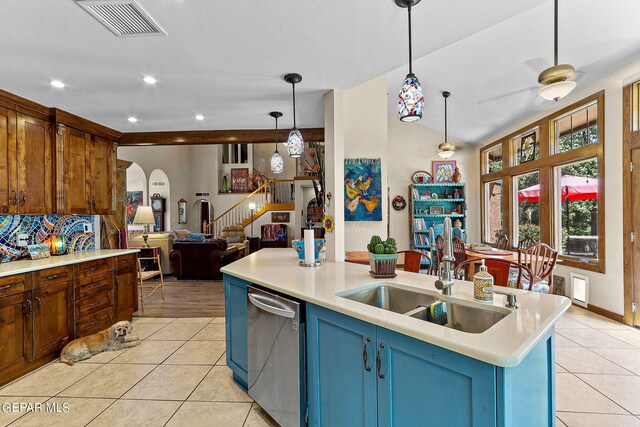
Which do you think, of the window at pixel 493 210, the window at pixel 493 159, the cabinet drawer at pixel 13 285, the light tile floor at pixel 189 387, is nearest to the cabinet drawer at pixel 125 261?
the light tile floor at pixel 189 387

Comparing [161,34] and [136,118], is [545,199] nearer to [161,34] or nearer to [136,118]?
[161,34]

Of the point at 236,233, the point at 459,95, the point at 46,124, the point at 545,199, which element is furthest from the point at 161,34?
the point at 236,233

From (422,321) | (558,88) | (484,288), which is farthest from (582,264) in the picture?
(422,321)

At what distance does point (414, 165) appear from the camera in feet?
23.0

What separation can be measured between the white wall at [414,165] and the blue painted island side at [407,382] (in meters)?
5.57

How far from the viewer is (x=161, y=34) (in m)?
2.02

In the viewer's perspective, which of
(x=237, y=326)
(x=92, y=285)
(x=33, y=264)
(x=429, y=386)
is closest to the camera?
(x=429, y=386)

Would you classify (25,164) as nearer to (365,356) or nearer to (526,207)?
(365,356)

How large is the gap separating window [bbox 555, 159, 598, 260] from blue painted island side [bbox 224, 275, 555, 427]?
12.8 ft

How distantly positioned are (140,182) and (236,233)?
3.64 metres

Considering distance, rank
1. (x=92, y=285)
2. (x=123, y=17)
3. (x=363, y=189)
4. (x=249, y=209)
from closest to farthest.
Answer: (x=123, y=17) < (x=92, y=285) < (x=363, y=189) < (x=249, y=209)

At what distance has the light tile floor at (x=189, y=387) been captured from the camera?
2.10 meters

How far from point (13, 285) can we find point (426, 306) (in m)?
3.24

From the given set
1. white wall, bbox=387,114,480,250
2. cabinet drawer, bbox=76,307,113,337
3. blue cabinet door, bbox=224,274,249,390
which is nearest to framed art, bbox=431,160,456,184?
white wall, bbox=387,114,480,250
